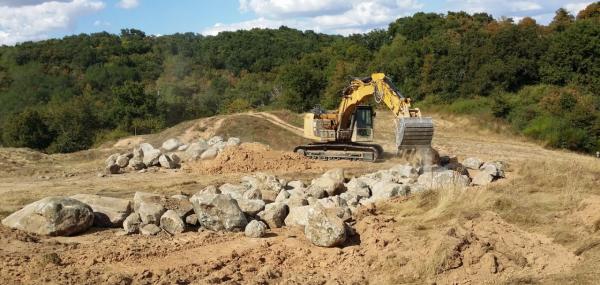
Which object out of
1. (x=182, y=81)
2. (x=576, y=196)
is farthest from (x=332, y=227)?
(x=182, y=81)

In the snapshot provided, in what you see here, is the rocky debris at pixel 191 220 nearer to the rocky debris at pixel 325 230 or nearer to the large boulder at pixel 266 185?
the rocky debris at pixel 325 230

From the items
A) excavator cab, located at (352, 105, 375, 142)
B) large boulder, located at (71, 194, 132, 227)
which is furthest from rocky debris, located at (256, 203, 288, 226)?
excavator cab, located at (352, 105, 375, 142)

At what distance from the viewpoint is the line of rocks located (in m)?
10.1

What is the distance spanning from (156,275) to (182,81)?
60.2m

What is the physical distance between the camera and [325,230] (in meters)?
9.52

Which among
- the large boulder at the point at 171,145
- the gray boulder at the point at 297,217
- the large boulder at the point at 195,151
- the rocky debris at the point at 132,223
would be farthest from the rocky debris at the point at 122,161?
the gray boulder at the point at 297,217

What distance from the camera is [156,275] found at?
823 centimetres

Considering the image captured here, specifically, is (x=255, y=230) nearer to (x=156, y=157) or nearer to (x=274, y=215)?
(x=274, y=215)

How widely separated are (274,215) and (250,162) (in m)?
8.03

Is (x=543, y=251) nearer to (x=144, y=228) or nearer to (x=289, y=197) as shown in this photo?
(x=289, y=197)

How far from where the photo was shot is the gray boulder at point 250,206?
37.3ft

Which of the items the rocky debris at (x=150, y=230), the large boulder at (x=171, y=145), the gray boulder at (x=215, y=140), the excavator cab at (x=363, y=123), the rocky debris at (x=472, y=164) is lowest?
the rocky debris at (x=472, y=164)

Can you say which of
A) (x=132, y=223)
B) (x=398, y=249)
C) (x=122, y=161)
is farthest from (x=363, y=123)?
(x=398, y=249)

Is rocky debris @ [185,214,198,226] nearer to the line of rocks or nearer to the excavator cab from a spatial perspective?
the line of rocks
